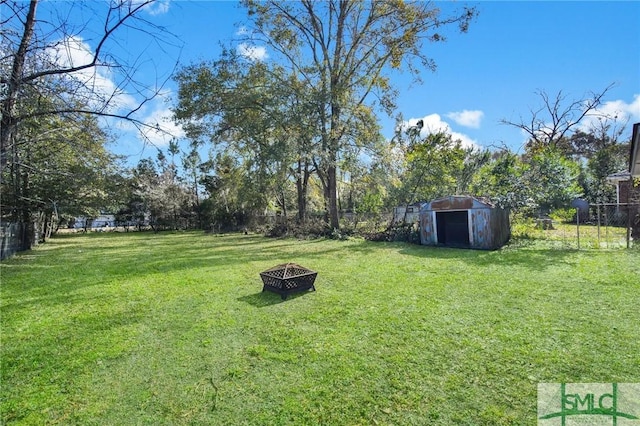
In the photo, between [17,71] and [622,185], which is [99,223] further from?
[622,185]

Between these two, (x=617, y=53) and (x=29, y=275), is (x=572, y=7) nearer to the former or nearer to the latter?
(x=617, y=53)

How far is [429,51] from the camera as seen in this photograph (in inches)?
575

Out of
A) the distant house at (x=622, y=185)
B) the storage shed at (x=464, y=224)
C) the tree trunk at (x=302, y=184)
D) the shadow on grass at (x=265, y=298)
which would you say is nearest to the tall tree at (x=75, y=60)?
the shadow on grass at (x=265, y=298)

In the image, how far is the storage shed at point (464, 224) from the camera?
9.52 m

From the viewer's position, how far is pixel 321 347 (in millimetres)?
3266

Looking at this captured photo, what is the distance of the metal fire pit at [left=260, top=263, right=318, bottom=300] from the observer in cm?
509

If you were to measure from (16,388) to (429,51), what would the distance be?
16866mm

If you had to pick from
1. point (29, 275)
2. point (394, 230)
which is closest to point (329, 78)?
point (394, 230)

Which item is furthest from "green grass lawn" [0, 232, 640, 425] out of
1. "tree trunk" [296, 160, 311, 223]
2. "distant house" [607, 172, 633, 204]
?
"distant house" [607, 172, 633, 204]

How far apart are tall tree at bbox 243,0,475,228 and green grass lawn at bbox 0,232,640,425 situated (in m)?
9.62

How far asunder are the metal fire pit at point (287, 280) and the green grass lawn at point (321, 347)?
16 centimetres

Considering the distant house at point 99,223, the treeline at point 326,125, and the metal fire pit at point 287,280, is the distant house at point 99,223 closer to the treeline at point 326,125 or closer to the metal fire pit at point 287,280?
the treeline at point 326,125

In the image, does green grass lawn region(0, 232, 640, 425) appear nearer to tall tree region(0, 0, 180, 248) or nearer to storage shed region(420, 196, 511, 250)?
tall tree region(0, 0, 180, 248)

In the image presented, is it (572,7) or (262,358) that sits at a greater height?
(572,7)
